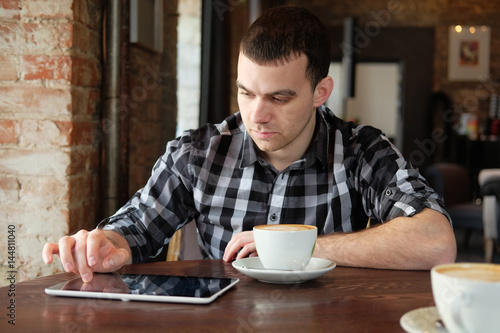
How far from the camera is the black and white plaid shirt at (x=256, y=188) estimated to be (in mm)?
1437

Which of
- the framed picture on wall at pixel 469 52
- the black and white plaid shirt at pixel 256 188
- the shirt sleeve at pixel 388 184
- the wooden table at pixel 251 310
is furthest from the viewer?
the framed picture on wall at pixel 469 52

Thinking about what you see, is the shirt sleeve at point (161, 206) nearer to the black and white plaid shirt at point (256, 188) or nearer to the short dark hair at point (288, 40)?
the black and white plaid shirt at point (256, 188)

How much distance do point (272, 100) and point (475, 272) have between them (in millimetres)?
796

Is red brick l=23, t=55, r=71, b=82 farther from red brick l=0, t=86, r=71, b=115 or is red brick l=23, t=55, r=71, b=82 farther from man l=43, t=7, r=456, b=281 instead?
man l=43, t=7, r=456, b=281

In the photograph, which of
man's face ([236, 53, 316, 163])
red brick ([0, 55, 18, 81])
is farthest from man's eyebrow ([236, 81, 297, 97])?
red brick ([0, 55, 18, 81])

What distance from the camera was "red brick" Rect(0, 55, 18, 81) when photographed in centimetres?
149

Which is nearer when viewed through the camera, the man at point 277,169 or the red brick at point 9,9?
the man at point 277,169

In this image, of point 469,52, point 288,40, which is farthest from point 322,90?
point 469,52

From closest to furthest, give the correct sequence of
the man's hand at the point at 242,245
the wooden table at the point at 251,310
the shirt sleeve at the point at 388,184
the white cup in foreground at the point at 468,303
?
the white cup in foreground at the point at 468,303, the wooden table at the point at 251,310, the man's hand at the point at 242,245, the shirt sleeve at the point at 388,184

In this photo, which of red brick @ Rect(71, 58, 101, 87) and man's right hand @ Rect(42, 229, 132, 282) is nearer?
man's right hand @ Rect(42, 229, 132, 282)

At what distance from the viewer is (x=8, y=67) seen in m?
1.49

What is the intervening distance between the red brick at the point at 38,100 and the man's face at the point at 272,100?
47 centimetres

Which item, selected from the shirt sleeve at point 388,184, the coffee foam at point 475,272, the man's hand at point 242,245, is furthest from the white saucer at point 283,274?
the shirt sleeve at point 388,184

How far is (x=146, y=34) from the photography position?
197 centimetres
